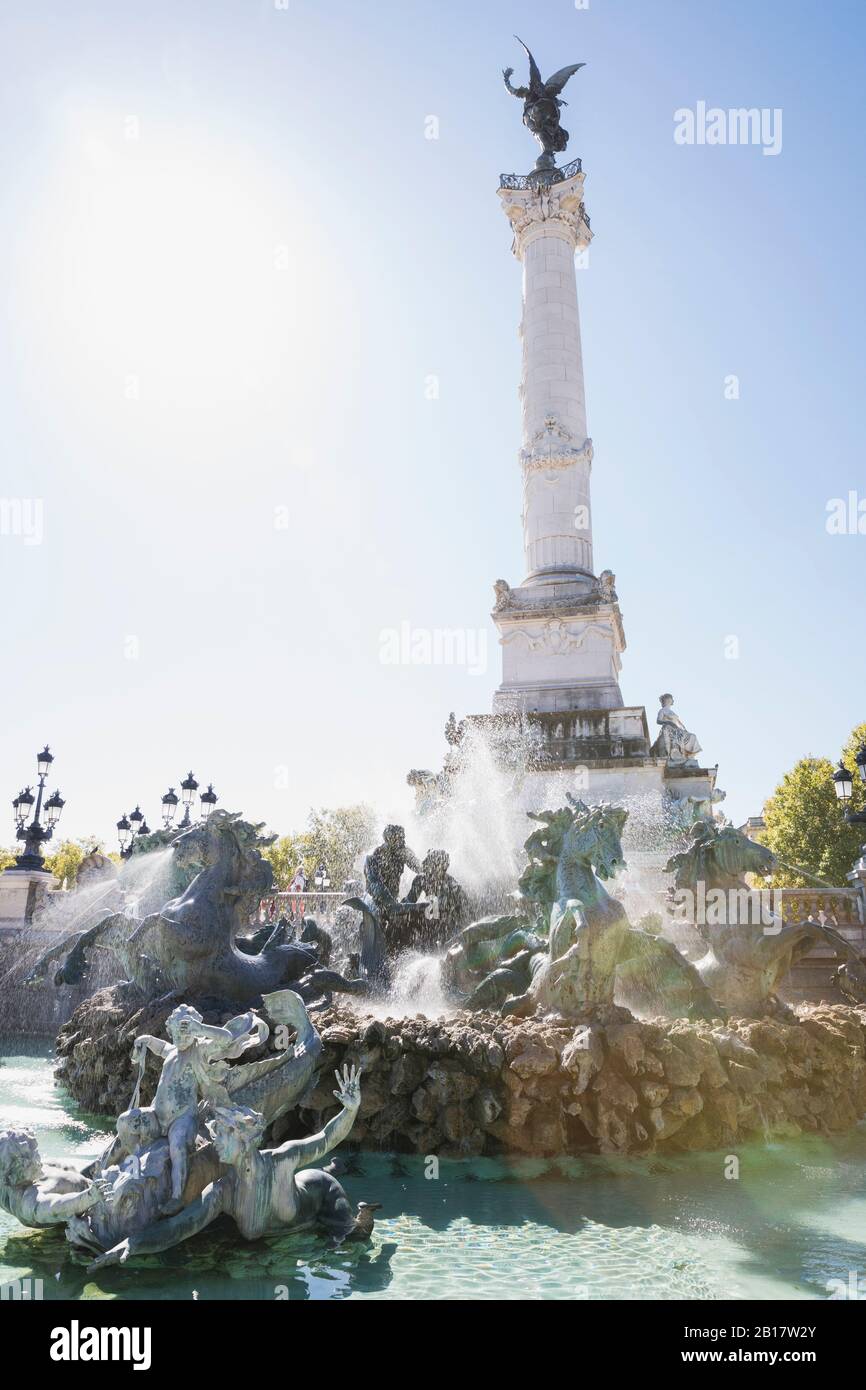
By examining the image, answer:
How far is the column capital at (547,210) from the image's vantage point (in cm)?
2733

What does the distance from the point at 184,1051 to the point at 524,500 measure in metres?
22.2

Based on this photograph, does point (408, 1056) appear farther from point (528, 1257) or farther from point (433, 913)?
point (433, 913)

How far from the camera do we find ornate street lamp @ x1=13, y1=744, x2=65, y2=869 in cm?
1902

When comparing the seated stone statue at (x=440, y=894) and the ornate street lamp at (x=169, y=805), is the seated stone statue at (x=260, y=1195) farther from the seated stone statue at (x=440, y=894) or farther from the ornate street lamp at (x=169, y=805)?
the ornate street lamp at (x=169, y=805)

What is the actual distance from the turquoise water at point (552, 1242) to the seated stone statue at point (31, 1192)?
0.91ft

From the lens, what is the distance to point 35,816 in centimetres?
1945

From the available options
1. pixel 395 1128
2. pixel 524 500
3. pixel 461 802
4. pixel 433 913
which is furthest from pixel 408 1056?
pixel 524 500

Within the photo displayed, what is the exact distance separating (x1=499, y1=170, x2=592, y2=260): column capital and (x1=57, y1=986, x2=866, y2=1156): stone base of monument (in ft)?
83.7

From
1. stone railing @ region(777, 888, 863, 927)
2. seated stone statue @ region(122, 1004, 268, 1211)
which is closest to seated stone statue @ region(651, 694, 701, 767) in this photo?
stone railing @ region(777, 888, 863, 927)

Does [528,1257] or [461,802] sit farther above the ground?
[461,802]

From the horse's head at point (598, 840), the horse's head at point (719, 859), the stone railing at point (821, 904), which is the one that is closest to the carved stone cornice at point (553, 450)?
the stone railing at point (821, 904)

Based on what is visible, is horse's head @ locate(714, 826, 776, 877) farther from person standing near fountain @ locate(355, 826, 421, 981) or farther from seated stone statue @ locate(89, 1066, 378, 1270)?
seated stone statue @ locate(89, 1066, 378, 1270)

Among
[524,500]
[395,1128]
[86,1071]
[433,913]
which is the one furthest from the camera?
[524,500]
